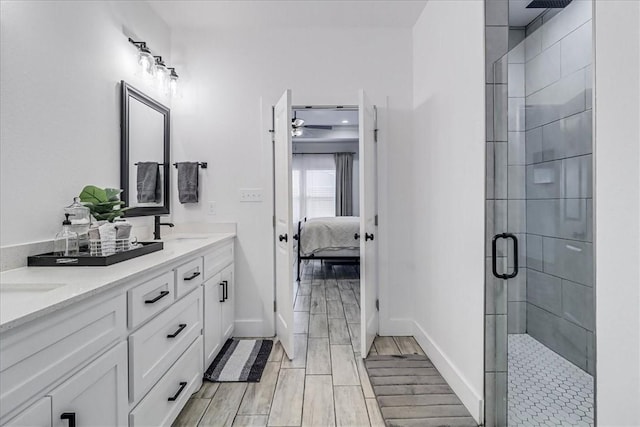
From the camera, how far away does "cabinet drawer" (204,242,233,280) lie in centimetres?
226

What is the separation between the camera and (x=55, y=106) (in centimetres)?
171

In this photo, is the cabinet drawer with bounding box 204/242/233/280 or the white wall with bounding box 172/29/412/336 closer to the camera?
the cabinet drawer with bounding box 204/242/233/280

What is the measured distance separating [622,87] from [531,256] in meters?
0.74

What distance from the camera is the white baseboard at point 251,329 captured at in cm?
296

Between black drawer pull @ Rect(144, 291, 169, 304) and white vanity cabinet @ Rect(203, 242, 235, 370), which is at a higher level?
black drawer pull @ Rect(144, 291, 169, 304)

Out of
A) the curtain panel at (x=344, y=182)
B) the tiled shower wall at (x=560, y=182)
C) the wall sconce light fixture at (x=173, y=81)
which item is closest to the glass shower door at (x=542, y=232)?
the tiled shower wall at (x=560, y=182)

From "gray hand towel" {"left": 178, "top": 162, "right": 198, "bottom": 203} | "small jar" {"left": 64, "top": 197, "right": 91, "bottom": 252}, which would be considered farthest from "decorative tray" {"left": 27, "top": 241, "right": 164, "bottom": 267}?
"gray hand towel" {"left": 178, "top": 162, "right": 198, "bottom": 203}

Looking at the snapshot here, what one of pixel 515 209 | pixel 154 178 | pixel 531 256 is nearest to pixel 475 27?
pixel 515 209

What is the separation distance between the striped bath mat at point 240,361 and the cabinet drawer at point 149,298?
876 mm

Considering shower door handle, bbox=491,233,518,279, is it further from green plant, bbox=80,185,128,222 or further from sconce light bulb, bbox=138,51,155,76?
sconce light bulb, bbox=138,51,155,76

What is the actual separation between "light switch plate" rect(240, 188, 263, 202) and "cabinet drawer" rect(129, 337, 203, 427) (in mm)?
1277

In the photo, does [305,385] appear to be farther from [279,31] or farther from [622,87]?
[279,31]

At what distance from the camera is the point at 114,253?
1.59 m

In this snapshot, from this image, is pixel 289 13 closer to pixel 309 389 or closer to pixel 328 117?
pixel 309 389
